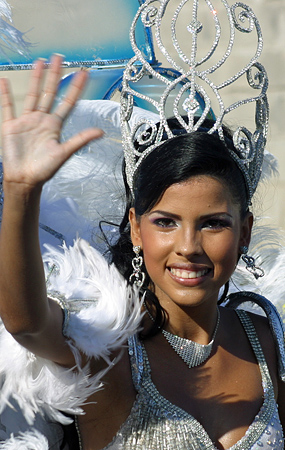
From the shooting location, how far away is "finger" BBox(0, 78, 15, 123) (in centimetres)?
101

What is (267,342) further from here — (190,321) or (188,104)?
(188,104)

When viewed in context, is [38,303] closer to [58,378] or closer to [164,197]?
[58,378]

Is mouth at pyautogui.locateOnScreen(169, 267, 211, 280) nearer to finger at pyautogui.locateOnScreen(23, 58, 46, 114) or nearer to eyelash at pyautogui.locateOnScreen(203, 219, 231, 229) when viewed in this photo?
eyelash at pyautogui.locateOnScreen(203, 219, 231, 229)

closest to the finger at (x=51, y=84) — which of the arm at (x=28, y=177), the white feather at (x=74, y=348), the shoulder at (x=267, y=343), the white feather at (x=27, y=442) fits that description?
the arm at (x=28, y=177)

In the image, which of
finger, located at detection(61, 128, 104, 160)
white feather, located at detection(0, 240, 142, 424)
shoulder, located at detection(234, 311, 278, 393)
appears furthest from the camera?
shoulder, located at detection(234, 311, 278, 393)

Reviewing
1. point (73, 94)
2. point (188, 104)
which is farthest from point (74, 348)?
point (188, 104)

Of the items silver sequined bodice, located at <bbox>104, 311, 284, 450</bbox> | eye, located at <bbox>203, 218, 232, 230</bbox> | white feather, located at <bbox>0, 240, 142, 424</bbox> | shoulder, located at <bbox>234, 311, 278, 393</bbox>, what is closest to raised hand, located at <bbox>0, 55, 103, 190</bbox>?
white feather, located at <bbox>0, 240, 142, 424</bbox>

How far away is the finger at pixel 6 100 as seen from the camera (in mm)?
1008

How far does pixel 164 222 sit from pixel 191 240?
0.08 metres

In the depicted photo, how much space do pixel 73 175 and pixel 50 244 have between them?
0.84 ft

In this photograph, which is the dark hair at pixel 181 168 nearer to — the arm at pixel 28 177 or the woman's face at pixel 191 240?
the woman's face at pixel 191 240

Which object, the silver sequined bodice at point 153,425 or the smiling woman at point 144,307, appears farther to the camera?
the silver sequined bodice at point 153,425

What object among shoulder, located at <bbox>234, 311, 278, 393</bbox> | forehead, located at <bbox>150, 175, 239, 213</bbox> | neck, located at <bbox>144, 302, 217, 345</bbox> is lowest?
shoulder, located at <bbox>234, 311, 278, 393</bbox>

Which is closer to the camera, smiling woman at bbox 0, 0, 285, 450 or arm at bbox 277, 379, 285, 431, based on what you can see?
smiling woman at bbox 0, 0, 285, 450
